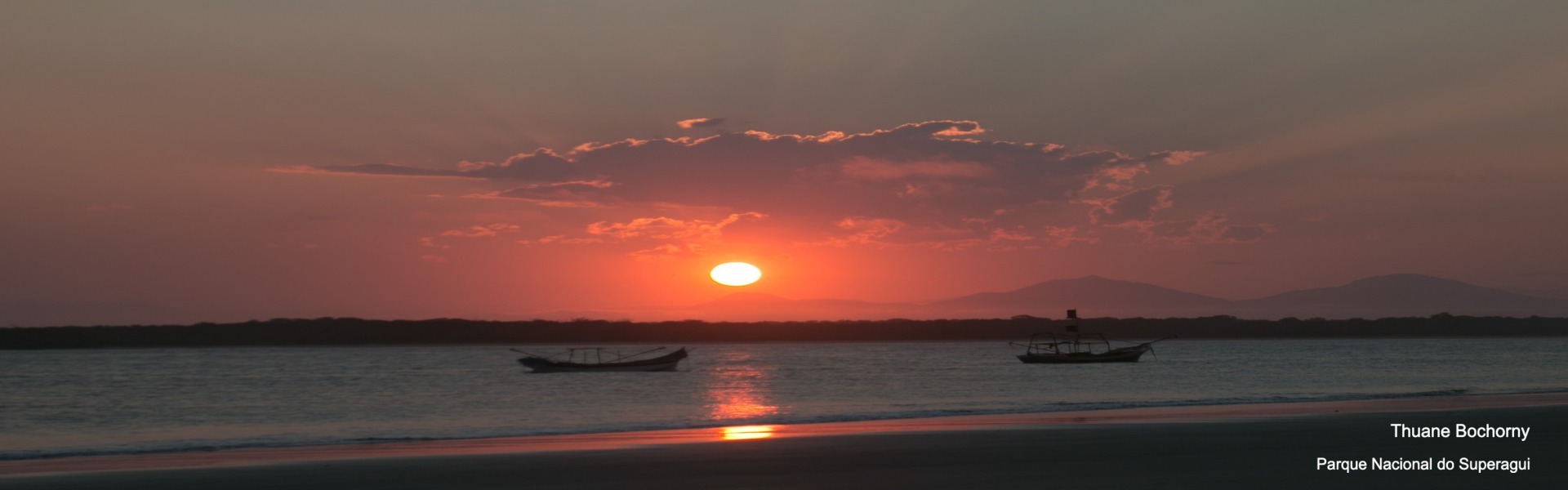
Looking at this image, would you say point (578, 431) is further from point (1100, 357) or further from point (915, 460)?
point (1100, 357)

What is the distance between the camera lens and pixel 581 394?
67.6 m

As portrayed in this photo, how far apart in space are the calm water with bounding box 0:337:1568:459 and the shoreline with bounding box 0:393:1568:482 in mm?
2847

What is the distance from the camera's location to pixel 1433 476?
1820cm

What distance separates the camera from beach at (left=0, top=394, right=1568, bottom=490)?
62.4ft

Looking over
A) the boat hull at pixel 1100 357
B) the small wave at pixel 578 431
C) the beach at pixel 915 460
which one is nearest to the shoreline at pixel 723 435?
the beach at pixel 915 460

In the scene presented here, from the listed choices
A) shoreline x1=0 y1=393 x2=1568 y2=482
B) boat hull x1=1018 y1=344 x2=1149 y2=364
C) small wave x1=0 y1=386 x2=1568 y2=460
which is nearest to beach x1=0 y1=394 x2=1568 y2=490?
shoreline x1=0 y1=393 x2=1568 y2=482

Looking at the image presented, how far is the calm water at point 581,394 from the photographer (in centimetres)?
4066

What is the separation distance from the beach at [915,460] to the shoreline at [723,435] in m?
0.13

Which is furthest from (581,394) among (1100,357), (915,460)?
(1100,357)

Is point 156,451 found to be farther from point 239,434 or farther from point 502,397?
point 502,397

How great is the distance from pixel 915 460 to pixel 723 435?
8.57m

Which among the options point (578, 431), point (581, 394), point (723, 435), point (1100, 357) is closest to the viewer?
point (723, 435)

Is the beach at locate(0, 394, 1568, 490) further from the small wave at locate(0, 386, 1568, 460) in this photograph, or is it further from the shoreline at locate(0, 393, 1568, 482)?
the small wave at locate(0, 386, 1568, 460)

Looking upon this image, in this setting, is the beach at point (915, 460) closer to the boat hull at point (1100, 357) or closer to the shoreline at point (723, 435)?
the shoreline at point (723, 435)
